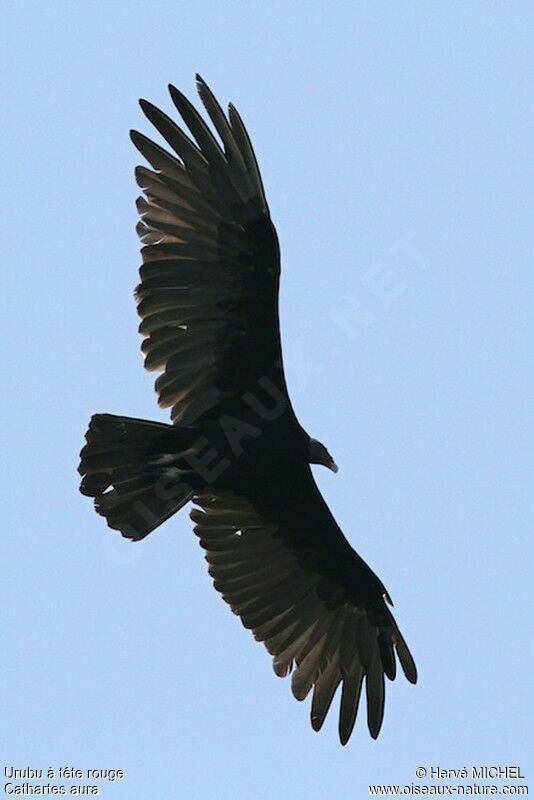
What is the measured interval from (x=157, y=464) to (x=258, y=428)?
67 cm

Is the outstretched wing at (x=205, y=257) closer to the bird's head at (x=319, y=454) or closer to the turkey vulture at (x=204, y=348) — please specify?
the turkey vulture at (x=204, y=348)

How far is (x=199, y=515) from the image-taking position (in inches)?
413

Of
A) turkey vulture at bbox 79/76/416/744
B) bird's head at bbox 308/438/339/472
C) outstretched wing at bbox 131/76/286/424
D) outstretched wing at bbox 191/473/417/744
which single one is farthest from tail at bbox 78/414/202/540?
bird's head at bbox 308/438/339/472

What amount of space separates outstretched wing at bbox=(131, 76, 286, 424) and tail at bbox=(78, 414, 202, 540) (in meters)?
0.26

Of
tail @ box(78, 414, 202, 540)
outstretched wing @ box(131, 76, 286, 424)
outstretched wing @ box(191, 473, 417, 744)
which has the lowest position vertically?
outstretched wing @ box(191, 473, 417, 744)

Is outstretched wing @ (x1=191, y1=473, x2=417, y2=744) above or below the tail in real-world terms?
below

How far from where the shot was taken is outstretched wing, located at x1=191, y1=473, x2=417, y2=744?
1043 centimetres

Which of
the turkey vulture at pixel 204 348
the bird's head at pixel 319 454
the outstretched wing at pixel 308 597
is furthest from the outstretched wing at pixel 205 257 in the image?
the outstretched wing at pixel 308 597

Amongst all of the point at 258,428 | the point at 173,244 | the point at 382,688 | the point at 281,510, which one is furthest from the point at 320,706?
the point at 173,244

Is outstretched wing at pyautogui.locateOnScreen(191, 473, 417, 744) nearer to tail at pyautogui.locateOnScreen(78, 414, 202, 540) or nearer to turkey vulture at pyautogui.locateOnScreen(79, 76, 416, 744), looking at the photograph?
turkey vulture at pyautogui.locateOnScreen(79, 76, 416, 744)

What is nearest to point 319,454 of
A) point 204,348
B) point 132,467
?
point 204,348

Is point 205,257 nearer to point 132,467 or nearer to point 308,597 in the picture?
point 132,467

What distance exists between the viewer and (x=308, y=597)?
10.7 m

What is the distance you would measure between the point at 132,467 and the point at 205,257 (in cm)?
138
